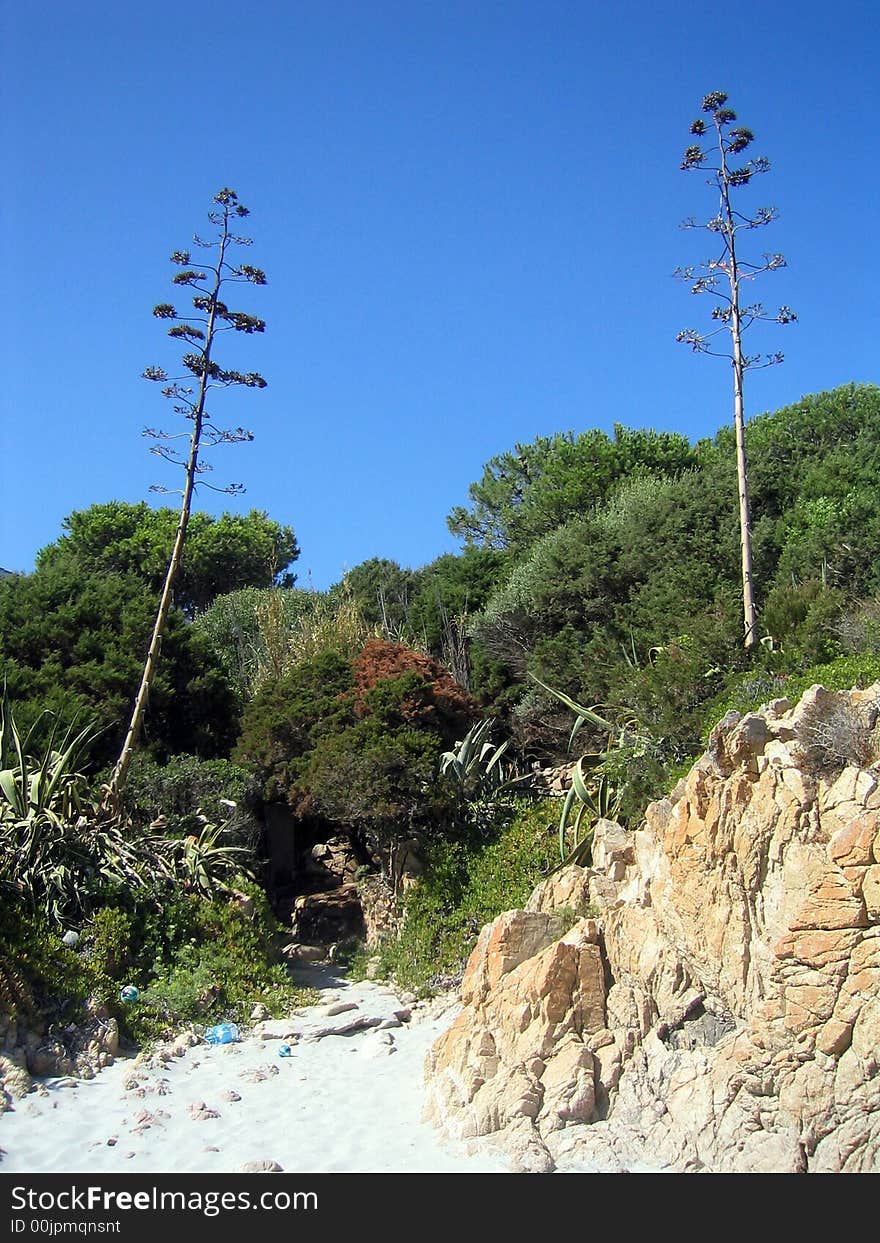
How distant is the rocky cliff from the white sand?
0.42 m

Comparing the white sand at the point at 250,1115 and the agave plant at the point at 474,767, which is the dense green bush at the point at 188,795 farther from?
the white sand at the point at 250,1115

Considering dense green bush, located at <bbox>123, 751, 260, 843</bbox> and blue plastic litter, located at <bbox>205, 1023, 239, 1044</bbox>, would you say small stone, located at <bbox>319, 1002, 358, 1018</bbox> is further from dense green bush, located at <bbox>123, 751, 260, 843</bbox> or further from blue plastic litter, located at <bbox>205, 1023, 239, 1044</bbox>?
dense green bush, located at <bbox>123, 751, 260, 843</bbox>

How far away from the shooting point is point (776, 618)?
12.5 meters

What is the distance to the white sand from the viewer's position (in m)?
6.84

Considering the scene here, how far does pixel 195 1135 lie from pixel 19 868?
4286 millimetres

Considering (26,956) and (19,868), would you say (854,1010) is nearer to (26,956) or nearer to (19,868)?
(26,956)

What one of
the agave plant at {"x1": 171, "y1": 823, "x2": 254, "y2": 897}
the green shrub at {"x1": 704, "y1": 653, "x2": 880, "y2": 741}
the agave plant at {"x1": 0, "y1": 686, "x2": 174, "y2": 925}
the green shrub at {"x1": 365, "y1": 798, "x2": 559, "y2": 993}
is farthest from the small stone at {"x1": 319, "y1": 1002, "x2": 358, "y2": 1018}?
the green shrub at {"x1": 704, "y1": 653, "x2": 880, "y2": 741}

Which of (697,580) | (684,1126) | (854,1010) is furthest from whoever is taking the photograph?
(697,580)

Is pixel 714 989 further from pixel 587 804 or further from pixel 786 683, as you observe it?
pixel 786 683

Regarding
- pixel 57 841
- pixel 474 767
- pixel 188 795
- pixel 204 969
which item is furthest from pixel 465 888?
pixel 57 841

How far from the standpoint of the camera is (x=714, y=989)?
7.27 meters

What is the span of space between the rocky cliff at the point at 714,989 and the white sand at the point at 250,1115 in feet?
1.37

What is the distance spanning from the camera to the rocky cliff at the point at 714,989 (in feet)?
20.6
